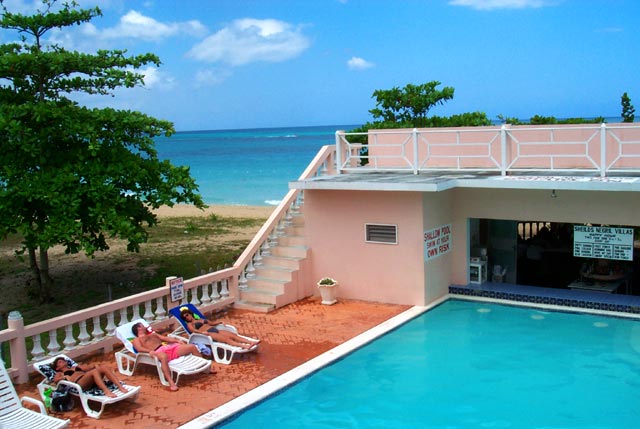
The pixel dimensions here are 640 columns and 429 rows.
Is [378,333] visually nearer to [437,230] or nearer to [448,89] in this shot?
[437,230]

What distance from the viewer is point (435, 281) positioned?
47.1 feet

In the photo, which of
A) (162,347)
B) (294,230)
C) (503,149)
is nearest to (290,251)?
(294,230)

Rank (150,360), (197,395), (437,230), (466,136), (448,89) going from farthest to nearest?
(448,89)
(466,136)
(437,230)
(150,360)
(197,395)

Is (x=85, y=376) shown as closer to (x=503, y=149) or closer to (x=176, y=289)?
(x=176, y=289)

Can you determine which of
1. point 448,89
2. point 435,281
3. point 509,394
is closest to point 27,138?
point 435,281

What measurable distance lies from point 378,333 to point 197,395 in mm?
3937

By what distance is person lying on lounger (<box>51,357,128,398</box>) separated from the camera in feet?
29.2

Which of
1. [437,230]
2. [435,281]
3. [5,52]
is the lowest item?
[435,281]

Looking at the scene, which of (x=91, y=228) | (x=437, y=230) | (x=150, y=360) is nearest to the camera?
(x=150, y=360)

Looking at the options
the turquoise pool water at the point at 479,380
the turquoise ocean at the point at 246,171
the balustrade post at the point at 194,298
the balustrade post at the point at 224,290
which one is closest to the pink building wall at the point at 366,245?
the turquoise pool water at the point at 479,380

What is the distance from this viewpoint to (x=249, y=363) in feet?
35.4

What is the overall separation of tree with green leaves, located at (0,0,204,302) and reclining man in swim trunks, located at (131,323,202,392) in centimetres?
240

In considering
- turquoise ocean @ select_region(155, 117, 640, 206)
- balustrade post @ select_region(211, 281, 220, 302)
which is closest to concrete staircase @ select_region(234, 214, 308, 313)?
balustrade post @ select_region(211, 281, 220, 302)

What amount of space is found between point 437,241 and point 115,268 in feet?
31.4
